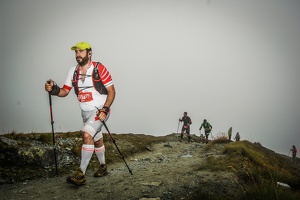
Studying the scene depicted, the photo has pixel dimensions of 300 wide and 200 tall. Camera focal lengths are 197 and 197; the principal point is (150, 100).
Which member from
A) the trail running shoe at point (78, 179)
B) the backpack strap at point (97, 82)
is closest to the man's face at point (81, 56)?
the backpack strap at point (97, 82)

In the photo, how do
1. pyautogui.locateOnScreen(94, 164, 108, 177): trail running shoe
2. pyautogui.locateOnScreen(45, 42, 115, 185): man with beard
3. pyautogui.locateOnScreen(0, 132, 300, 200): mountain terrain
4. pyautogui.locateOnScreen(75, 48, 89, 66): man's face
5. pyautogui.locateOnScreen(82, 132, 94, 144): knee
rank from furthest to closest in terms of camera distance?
pyautogui.locateOnScreen(94, 164, 108, 177): trail running shoe, pyautogui.locateOnScreen(75, 48, 89, 66): man's face, pyautogui.locateOnScreen(45, 42, 115, 185): man with beard, pyautogui.locateOnScreen(82, 132, 94, 144): knee, pyautogui.locateOnScreen(0, 132, 300, 200): mountain terrain

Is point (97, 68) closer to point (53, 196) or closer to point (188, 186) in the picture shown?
point (53, 196)

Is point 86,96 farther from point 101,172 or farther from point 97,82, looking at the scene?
point 101,172

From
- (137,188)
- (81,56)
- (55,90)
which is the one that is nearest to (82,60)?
(81,56)

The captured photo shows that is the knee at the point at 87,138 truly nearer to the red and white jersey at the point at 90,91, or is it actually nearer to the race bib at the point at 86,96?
the red and white jersey at the point at 90,91

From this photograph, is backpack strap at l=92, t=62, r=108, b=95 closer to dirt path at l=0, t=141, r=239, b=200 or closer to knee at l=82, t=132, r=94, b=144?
knee at l=82, t=132, r=94, b=144

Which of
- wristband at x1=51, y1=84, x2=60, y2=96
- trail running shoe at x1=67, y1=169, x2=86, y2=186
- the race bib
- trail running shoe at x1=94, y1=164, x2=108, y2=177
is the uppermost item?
wristband at x1=51, y1=84, x2=60, y2=96

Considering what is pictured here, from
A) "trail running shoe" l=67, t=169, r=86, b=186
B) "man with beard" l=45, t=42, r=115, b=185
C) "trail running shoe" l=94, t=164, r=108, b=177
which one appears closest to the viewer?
"trail running shoe" l=67, t=169, r=86, b=186

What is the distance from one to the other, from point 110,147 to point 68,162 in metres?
3.49

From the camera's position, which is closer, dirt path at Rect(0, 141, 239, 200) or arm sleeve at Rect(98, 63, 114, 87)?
dirt path at Rect(0, 141, 239, 200)

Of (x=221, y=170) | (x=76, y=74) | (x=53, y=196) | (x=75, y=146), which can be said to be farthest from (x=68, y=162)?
(x=221, y=170)

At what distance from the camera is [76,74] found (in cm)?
544

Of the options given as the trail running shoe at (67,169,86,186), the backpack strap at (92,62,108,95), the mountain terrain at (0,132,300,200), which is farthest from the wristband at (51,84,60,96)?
the trail running shoe at (67,169,86,186)

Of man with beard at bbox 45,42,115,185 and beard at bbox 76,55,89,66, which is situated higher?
beard at bbox 76,55,89,66
